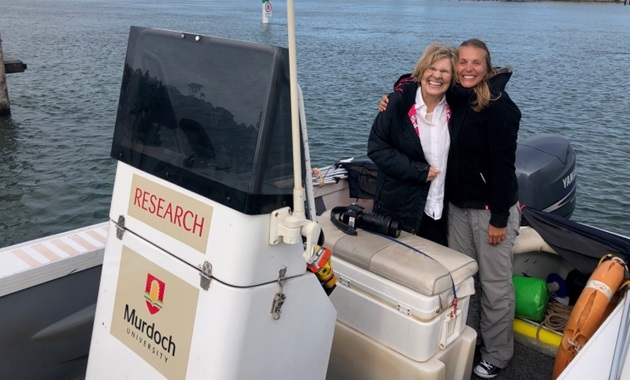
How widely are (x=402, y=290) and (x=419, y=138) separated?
759 millimetres

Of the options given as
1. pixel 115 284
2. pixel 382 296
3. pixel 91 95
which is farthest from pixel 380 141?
pixel 91 95

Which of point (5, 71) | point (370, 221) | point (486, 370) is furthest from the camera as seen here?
point (5, 71)

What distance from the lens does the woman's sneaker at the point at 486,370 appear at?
2.97 m

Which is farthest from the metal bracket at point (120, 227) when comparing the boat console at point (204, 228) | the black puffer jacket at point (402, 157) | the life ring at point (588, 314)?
the life ring at point (588, 314)

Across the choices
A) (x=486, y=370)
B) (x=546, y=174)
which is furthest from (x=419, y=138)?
(x=546, y=174)

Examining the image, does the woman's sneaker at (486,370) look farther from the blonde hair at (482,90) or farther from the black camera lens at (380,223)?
the blonde hair at (482,90)

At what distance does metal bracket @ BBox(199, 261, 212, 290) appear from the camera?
1807 mm

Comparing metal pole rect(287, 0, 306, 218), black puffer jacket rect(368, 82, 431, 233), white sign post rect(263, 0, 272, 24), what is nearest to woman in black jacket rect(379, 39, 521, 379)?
black puffer jacket rect(368, 82, 431, 233)

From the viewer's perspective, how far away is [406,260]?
2.40m

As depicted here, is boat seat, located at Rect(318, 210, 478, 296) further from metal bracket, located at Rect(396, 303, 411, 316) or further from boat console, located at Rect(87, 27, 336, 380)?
boat console, located at Rect(87, 27, 336, 380)

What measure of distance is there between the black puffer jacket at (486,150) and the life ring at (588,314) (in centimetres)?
56

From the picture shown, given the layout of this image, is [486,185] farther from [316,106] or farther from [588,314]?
[316,106]

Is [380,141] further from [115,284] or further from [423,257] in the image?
[115,284]

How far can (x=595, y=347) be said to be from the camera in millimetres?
2191
